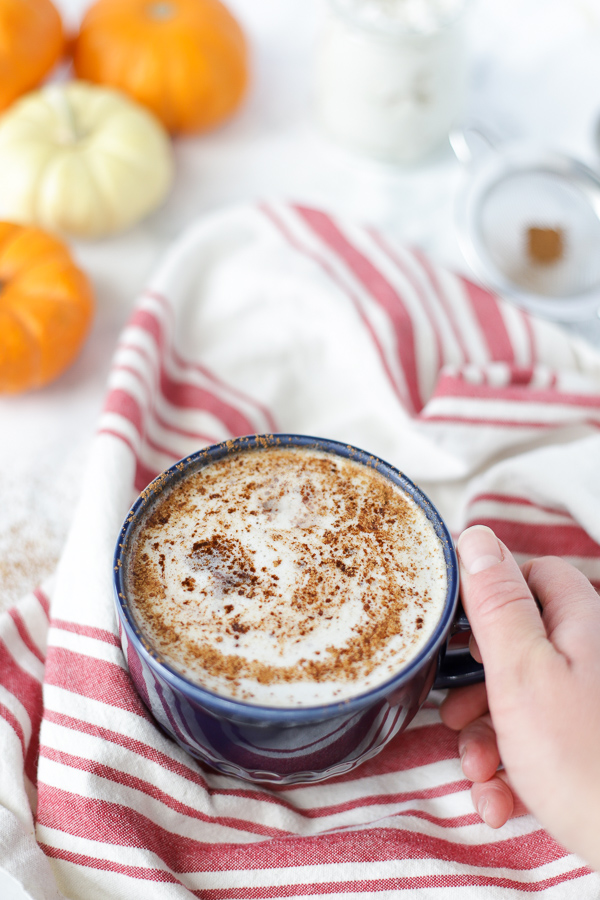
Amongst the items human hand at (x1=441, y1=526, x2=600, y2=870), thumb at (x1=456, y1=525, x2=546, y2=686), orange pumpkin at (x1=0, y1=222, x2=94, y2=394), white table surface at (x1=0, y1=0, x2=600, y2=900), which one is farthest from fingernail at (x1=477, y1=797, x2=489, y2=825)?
orange pumpkin at (x1=0, y1=222, x2=94, y2=394)

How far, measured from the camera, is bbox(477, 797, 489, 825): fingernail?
688 millimetres

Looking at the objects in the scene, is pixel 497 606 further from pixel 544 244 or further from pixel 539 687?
pixel 544 244

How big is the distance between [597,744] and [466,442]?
0.41 metres

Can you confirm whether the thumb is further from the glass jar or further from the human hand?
the glass jar

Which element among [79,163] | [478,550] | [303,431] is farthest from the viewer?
[79,163]

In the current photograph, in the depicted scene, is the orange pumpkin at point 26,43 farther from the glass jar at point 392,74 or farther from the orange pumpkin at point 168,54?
the glass jar at point 392,74

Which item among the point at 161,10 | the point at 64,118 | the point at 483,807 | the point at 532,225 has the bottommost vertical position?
the point at 483,807

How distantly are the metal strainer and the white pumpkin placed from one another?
0.50m

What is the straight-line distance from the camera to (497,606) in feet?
2.11

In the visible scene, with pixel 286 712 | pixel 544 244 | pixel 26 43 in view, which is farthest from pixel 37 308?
pixel 544 244

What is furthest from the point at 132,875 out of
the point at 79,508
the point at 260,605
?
the point at 79,508

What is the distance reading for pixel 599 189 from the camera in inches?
53.5

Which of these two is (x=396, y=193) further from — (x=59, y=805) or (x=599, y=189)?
(x=59, y=805)

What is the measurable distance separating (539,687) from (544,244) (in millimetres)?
911
